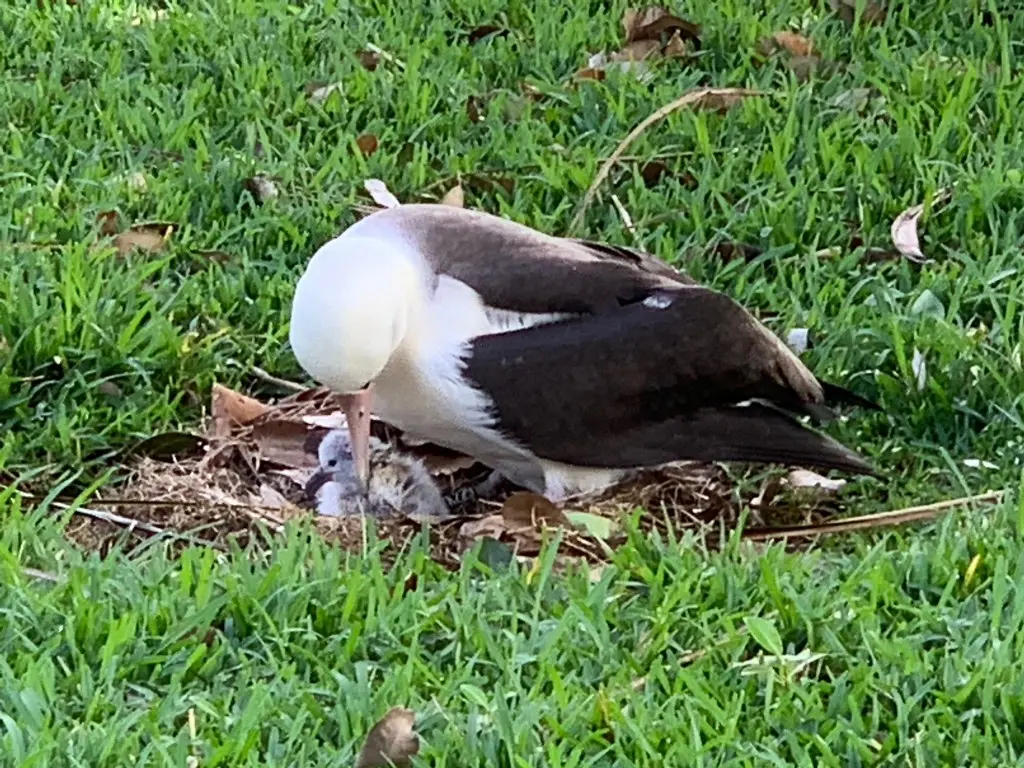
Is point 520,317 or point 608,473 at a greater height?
point 520,317

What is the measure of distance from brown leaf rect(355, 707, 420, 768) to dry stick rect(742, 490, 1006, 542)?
119 cm

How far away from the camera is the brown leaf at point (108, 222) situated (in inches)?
210

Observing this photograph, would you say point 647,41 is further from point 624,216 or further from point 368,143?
point 624,216

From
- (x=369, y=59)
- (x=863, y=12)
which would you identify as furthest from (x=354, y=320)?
(x=863, y=12)

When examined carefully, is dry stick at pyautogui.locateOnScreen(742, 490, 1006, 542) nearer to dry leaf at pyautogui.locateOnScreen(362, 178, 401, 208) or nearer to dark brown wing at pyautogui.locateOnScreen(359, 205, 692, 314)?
dark brown wing at pyautogui.locateOnScreen(359, 205, 692, 314)

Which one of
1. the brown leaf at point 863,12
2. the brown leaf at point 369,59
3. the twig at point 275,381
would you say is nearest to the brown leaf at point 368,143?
the brown leaf at point 369,59

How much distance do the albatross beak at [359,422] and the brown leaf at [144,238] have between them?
1.36 m

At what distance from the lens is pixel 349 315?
3.90 metres

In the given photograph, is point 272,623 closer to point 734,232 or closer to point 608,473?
point 608,473

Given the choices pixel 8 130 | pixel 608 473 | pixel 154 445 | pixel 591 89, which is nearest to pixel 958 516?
pixel 608 473

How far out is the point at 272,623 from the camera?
336 cm

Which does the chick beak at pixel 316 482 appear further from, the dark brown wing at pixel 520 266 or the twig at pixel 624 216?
the twig at pixel 624 216

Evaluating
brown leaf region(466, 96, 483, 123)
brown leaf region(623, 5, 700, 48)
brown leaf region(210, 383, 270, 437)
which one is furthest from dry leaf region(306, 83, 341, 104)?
brown leaf region(210, 383, 270, 437)

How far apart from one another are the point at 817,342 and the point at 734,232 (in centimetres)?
61
